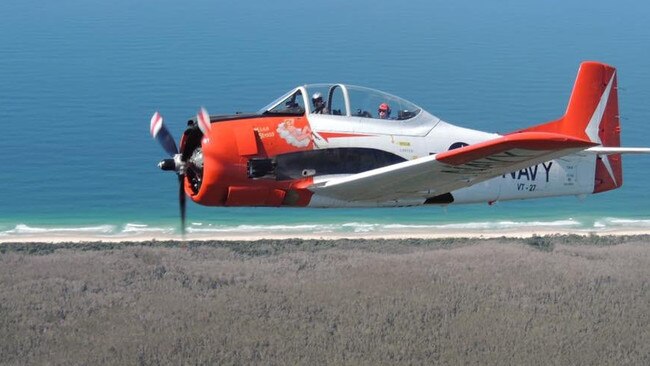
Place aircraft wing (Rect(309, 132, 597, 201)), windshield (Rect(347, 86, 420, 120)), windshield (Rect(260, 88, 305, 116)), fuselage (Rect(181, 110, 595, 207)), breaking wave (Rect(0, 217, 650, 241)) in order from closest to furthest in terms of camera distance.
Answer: aircraft wing (Rect(309, 132, 597, 201)) < fuselage (Rect(181, 110, 595, 207)) < windshield (Rect(260, 88, 305, 116)) < windshield (Rect(347, 86, 420, 120)) < breaking wave (Rect(0, 217, 650, 241))

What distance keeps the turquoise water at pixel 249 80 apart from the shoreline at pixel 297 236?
100 cm

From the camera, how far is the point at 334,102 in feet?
62.1

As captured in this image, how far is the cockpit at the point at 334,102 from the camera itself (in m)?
18.7

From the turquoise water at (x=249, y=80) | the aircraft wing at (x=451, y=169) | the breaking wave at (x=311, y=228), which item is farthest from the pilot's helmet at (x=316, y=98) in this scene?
the turquoise water at (x=249, y=80)

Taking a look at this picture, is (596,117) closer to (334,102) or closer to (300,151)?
(334,102)

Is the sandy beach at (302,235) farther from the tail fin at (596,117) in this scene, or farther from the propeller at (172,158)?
the propeller at (172,158)

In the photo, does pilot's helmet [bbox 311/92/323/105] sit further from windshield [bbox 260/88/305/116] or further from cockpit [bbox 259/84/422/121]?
windshield [bbox 260/88/305/116]

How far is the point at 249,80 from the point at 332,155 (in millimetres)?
59991

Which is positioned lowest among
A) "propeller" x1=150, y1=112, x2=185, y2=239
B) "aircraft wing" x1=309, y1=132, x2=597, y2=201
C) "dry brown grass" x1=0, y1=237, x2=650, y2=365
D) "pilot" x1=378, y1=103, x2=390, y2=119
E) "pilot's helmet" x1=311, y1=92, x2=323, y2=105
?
"dry brown grass" x1=0, y1=237, x2=650, y2=365

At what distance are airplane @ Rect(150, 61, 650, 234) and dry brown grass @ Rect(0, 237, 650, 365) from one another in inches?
685

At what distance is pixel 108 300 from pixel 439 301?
1210cm

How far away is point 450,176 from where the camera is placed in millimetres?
18219

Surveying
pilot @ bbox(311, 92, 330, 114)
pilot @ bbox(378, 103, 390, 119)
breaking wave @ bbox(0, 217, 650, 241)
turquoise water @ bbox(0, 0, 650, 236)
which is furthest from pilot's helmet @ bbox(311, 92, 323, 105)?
turquoise water @ bbox(0, 0, 650, 236)

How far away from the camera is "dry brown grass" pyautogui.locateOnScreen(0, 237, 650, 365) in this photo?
1431 inches
